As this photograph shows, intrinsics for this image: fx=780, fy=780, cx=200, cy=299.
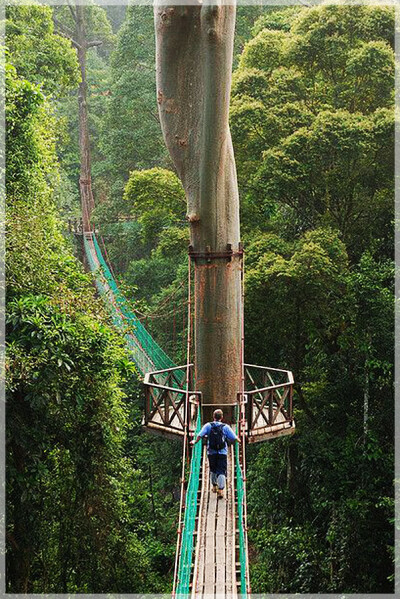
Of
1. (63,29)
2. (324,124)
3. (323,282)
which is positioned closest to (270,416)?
(323,282)

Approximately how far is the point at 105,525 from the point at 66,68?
20.9 ft

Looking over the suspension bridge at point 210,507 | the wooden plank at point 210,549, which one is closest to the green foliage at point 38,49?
the suspension bridge at point 210,507

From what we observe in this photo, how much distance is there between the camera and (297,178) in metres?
8.18

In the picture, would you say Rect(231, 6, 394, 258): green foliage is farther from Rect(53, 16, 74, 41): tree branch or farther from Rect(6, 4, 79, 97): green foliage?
Rect(53, 16, 74, 41): tree branch

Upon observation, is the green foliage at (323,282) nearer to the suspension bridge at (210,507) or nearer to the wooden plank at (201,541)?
the suspension bridge at (210,507)

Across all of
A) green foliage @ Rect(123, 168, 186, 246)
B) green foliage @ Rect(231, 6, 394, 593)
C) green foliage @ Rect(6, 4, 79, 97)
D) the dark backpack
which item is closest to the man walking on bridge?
the dark backpack

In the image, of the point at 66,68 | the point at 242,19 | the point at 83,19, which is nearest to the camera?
the point at 66,68

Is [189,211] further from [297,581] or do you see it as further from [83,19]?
[83,19]

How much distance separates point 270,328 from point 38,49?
4.96 m

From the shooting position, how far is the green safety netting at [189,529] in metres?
3.61

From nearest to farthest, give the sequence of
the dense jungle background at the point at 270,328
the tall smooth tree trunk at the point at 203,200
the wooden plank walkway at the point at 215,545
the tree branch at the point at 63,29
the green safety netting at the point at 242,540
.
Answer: the green safety netting at the point at 242,540 → the wooden plank walkway at the point at 215,545 → the tall smooth tree trunk at the point at 203,200 → the dense jungle background at the point at 270,328 → the tree branch at the point at 63,29

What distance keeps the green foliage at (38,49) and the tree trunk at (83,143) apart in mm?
5706

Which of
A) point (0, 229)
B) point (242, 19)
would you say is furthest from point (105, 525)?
point (242, 19)

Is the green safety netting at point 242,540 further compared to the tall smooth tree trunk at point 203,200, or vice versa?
the tall smooth tree trunk at point 203,200
